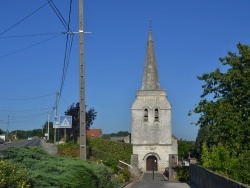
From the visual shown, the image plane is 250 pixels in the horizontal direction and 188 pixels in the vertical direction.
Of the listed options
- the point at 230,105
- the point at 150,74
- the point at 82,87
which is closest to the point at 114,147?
the point at 150,74

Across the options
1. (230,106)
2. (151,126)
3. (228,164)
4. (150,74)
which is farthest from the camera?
(150,74)

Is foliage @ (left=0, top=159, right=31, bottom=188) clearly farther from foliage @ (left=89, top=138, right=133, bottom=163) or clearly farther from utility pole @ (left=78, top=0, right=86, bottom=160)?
foliage @ (left=89, top=138, right=133, bottom=163)

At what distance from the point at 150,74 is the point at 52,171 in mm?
57222

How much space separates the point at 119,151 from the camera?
64.6 m

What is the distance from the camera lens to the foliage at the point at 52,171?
419 inches

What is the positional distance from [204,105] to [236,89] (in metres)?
3.29

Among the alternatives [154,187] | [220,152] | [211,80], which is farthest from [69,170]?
[211,80]

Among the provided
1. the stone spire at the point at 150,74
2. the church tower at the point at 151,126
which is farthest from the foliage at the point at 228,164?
the stone spire at the point at 150,74

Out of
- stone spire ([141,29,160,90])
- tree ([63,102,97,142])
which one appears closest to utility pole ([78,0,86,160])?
tree ([63,102,97,142])

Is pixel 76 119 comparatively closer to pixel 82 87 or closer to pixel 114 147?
pixel 114 147

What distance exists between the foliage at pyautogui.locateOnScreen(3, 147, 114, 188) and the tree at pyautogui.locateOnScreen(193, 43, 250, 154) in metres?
17.8

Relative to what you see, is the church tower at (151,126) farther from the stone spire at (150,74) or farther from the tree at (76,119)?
the tree at (76,119)

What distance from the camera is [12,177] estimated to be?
8.99m

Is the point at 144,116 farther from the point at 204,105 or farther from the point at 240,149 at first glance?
the point at 240,149
